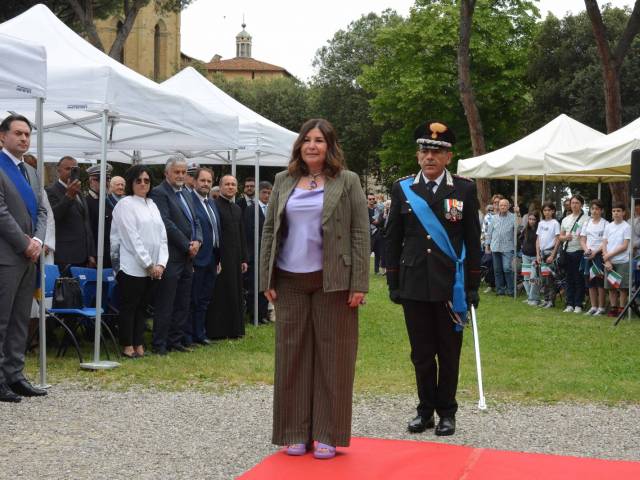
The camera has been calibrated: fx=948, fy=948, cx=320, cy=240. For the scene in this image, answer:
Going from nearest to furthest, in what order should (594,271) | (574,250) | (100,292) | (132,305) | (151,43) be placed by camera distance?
(100,292), (132,305), (594,271), (574,250), (151,43)

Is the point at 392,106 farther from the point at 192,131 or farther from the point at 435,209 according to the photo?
the point at 435,209

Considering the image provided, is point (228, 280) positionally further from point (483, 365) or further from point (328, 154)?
point (328, 154)

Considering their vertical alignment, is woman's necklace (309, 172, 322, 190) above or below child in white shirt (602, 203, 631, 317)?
above

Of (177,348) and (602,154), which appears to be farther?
(602,154)

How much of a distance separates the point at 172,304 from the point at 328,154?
16.8 ft

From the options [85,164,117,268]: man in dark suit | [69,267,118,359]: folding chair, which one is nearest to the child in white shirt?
[85,164,117,268]: man in dark suit

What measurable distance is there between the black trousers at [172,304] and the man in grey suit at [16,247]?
2565 mm

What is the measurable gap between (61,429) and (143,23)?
228 ft

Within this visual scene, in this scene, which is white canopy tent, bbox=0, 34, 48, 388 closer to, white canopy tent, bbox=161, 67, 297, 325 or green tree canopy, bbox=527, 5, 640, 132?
white canopy tent, bbox=161, 67, 297, 325

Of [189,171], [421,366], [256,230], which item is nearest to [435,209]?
[421,366]

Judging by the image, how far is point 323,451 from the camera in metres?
5.81

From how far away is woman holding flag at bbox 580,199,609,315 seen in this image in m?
15.6

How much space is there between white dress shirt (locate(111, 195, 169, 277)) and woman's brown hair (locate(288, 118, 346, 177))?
4.28 m

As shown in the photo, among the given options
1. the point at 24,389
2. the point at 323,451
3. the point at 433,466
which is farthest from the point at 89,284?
the point at 433,466
